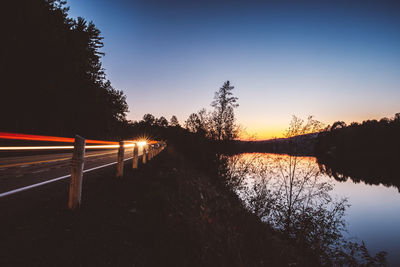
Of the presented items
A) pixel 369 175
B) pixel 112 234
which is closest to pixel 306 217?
pixel 112 234

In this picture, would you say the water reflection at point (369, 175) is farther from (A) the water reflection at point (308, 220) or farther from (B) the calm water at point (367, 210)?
(A) the water reflection at point (308, 220)

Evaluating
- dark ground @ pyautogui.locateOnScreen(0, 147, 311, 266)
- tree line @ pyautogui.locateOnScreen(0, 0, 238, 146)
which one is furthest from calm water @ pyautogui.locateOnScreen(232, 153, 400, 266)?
dark ground @ pyautogui.locateOnScreen(0, 147, 311, 266)

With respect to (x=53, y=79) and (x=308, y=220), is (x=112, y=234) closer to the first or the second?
(x=308, y=220)

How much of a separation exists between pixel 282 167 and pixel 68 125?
70.0 ft

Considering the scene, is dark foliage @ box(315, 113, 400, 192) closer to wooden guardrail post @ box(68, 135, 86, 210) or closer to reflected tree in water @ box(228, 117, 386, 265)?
reflected tree in water @ box(228, 117, 386, 265)

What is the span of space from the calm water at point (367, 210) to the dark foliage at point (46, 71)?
53.5ft

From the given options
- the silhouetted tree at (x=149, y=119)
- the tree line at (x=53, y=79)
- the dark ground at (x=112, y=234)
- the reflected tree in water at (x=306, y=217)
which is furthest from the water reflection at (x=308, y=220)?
the silhouetted tree at (x=149, y=119)

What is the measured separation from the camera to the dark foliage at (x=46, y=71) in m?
11.4

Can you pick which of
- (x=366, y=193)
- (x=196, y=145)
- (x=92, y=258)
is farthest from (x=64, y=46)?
(x=366, y=193)

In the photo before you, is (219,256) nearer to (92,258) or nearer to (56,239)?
(92,258)

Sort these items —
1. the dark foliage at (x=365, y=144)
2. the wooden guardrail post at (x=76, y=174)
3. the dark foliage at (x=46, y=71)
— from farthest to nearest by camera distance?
the dark foliage at (x=365, y=144) → the dark foliage at (x=46, y=71) → the wooden guardrail post at (x=76, y=174)

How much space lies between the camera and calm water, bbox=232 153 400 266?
31.2 feet

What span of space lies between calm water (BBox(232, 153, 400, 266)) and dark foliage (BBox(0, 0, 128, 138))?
1631 cm

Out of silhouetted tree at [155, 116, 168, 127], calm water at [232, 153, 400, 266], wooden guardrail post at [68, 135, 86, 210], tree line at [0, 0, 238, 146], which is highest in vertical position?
silhouetted tree at [155, 116, 168, 127]
